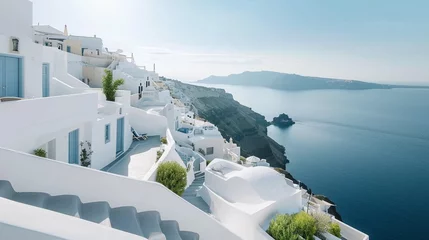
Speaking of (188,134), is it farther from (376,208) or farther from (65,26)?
(376,208)

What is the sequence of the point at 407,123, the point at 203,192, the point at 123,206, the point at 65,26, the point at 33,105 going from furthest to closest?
the point at 407,123
the point at 65,26
the point at 203,192
the point at 33,105
the point at 123,206

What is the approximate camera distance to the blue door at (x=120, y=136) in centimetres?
1477

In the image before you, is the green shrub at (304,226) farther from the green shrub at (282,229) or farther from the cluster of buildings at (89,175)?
the cluster of buildings at (89,175)

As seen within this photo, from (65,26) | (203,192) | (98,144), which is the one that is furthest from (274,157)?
(98,144)

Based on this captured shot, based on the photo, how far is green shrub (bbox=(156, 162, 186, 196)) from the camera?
11.3 meters

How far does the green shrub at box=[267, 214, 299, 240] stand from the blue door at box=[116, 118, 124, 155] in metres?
8.09

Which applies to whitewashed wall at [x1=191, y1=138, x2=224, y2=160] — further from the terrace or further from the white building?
the white building

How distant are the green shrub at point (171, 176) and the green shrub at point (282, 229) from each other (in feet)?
14.5

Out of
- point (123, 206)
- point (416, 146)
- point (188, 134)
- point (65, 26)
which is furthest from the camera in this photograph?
point (416, 146)

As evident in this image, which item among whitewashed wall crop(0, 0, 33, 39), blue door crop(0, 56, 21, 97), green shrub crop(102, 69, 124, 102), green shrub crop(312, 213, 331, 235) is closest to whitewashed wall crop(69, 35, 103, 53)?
green shrub crop(102, 69, 124, 102)

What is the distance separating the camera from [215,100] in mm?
109438

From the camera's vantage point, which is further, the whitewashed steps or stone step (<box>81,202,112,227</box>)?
stone step (<box>81,202,112,227</box>)

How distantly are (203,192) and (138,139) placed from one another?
5.02 m

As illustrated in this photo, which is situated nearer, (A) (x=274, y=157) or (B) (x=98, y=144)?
(B) (x=98, y=144)
